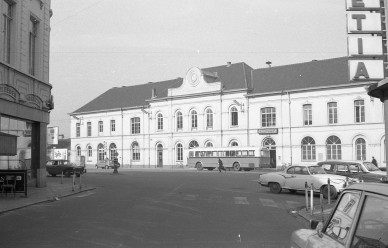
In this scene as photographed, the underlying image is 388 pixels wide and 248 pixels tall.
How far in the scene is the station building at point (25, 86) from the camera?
20486mm

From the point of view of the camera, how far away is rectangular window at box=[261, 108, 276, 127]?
Answer: 57.8 meters

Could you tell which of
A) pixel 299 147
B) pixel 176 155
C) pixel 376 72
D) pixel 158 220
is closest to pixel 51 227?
pixel 158 220

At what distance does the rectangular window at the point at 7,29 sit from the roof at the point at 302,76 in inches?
1599

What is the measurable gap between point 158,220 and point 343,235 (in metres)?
9.42

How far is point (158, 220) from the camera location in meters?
12.7

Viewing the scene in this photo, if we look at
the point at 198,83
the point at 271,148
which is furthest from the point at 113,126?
the point at 271,148

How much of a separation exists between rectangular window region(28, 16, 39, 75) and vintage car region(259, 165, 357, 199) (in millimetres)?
13378

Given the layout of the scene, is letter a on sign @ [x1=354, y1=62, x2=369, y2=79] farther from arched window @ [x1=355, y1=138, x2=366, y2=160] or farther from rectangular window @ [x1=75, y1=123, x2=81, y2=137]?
rectangular window @ [x1=75, y1=123, x2=81, y2=137]

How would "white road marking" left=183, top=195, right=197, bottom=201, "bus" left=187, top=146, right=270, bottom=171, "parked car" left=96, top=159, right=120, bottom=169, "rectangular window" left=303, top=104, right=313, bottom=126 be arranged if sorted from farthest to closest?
"parked car" left=96, top=159, right=120, bottom=169 → "rectangular window" left=303, top=104, right=313, bottom=126 → "bus" left=187, top=146, right=270, bottom=171 → "white road marking" left=183, top=195, right=197, bottom=201

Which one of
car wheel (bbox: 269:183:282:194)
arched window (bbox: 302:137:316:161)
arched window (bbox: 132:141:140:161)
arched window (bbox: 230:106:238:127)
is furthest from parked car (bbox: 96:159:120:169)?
car wheel (bbox: 269:183:282:194)

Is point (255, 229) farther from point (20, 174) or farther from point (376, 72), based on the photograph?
point (20, 174)

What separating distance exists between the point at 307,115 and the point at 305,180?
119 feet

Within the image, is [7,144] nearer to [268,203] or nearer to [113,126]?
[268,203]

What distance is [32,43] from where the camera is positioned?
2420 centimetres
